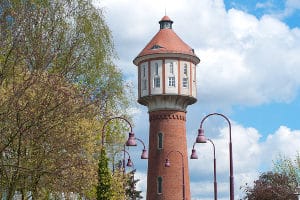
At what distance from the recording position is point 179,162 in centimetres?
6525

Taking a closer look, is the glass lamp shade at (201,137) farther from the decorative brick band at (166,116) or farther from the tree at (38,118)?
the decorative brick band at (166,116)

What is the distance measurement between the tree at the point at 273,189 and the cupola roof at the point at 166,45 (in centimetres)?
1390

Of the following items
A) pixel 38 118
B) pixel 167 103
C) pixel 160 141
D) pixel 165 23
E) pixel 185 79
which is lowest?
pixel 38 118

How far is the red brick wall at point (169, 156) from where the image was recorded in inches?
2552

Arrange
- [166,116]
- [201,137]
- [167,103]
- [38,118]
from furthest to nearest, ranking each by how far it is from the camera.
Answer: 1. [167,103]
2. [166,116]
3. [201,137]
4. [38,118]

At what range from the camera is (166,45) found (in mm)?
A: 67250

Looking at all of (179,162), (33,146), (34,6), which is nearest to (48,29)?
(34,6)

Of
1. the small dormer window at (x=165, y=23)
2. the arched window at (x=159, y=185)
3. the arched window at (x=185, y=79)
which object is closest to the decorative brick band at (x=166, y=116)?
the arched window at (x=185, y=79)

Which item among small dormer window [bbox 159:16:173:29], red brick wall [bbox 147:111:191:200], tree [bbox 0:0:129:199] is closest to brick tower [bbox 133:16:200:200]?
red brick wall [bbox 147:111:191:200]

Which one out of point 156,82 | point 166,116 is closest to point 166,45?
point 156,82

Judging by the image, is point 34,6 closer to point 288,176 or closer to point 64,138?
point 64,138

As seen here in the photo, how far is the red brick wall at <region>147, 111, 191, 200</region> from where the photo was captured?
213 ft

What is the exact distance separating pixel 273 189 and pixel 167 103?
13.2 m

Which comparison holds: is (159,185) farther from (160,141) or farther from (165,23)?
(165,23)
